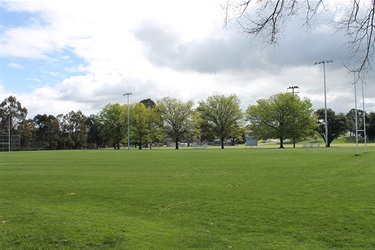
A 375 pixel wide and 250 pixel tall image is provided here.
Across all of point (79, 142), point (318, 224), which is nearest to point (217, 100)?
point (79, 142)

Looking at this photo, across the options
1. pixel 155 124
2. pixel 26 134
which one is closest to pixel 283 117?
pixel 155 124

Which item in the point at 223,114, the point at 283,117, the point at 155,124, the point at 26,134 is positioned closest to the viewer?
the point at 283,117

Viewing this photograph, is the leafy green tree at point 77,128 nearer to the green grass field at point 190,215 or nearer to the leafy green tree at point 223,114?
the leafy green tree at point 223,114

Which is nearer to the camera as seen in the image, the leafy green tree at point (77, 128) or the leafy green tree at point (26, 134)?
the leafy green tree at point (26, 134)

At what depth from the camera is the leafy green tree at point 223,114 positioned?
90312 mm

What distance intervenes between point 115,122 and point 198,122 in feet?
84.0

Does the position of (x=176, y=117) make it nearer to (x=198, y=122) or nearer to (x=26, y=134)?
(x=198, y=122)

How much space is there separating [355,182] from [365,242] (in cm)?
790

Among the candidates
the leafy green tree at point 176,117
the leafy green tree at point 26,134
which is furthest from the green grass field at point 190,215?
the leafy green tree at point 26,134

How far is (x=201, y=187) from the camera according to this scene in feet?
Result: 41.4

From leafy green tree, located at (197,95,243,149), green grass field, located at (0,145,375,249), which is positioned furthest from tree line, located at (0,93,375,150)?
green grass field, located at (0,145,375,249)

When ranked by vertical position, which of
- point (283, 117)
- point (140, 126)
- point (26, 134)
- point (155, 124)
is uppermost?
point (283, 117)

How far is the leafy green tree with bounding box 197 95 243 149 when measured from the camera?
296 ft

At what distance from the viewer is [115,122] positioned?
326ft
